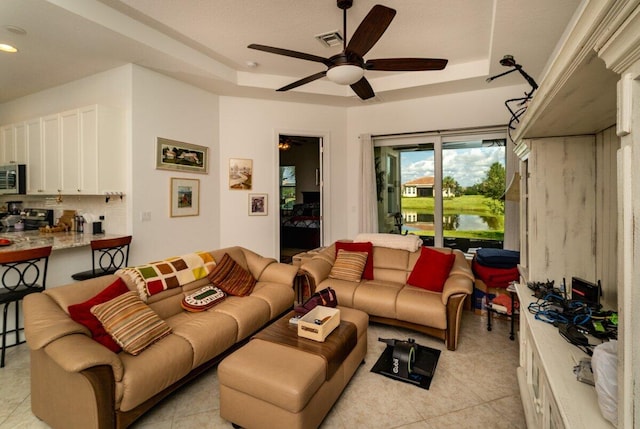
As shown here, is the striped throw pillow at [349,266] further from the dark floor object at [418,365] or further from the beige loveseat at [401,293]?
the dark floor object at [418,365]

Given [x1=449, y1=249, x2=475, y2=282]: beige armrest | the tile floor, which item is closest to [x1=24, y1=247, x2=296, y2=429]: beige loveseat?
the tile floor

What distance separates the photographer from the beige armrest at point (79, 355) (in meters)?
1.52

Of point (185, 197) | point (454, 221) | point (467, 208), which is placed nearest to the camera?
point (185, 197)

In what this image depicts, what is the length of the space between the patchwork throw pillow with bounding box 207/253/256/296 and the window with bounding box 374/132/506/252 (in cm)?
286

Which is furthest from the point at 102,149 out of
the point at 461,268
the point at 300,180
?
the point at 300,180

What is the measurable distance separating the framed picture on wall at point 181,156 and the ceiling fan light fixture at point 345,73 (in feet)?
8.59

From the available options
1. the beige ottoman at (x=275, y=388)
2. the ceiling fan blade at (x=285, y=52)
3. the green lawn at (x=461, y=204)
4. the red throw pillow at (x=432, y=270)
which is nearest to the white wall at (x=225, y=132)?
the green lawn at (x=461, y=204)

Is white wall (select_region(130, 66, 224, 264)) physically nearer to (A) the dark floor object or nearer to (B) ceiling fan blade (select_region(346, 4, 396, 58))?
(B) ceiling fan blade (select_region(346, 4, 396, 58))

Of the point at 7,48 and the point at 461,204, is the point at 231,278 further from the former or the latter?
the point at 461,204

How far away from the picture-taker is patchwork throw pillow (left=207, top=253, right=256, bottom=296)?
9.90ft

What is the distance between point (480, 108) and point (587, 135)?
296cm

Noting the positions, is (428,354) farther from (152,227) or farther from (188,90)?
(188,90)

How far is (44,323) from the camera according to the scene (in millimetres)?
1733

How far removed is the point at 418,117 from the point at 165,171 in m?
3.87
